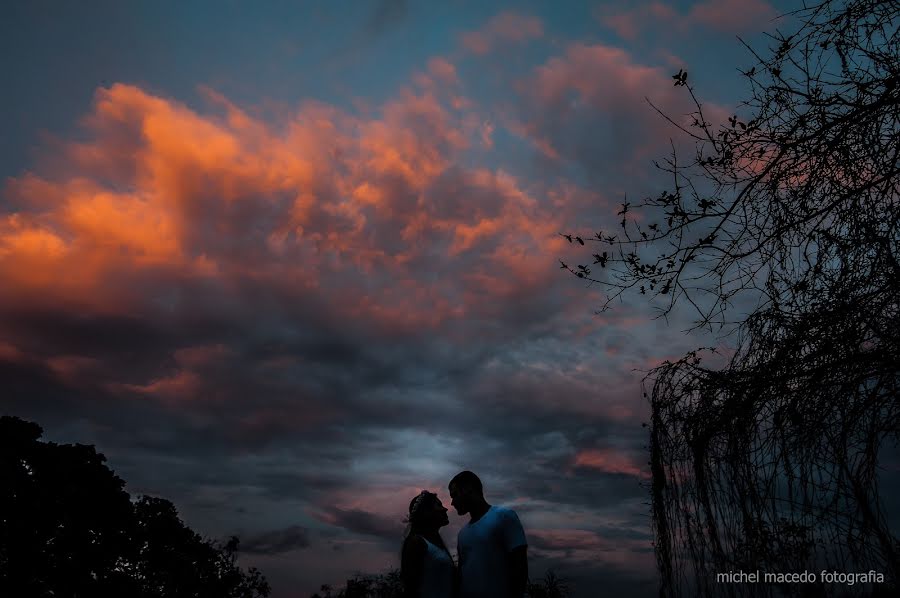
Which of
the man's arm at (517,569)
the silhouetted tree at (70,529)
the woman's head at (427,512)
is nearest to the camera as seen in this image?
the man's arm at (517,569)

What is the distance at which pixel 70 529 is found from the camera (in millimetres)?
25094

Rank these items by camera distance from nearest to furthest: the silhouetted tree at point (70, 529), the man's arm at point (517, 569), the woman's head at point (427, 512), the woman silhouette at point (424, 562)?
1. the man's arm at point (517, 569)
2. the woman silhouette at point (424, 562)
3. the woman's head at point (427, 512)
4. the silhouetted tree at point (70, 529)

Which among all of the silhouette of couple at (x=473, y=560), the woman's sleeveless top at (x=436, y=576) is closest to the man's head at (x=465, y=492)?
the silhouette of couple at (x=473, y=560)

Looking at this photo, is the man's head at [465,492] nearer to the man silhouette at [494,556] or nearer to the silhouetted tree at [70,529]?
the man silhouette at [494,556]

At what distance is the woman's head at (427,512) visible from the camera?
4.64 m

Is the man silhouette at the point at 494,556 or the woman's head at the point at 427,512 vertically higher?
the woman's head at the point at 427,512

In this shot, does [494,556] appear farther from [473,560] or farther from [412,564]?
[412,564]

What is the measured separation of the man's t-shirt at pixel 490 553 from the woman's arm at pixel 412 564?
294mm

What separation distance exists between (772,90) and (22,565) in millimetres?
28864

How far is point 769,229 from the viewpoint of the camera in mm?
4344

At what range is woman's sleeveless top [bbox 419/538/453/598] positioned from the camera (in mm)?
4316

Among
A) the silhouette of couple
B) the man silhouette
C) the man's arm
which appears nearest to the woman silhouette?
the silhouette of couple

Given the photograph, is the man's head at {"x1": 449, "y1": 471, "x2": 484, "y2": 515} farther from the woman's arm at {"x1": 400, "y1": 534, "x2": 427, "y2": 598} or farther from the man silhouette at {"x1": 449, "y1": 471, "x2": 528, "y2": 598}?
the woman's arm at {"x1": 400, "y1": 534, "x2": 427, "y2": 598}

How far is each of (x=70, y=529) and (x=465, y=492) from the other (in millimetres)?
26431
